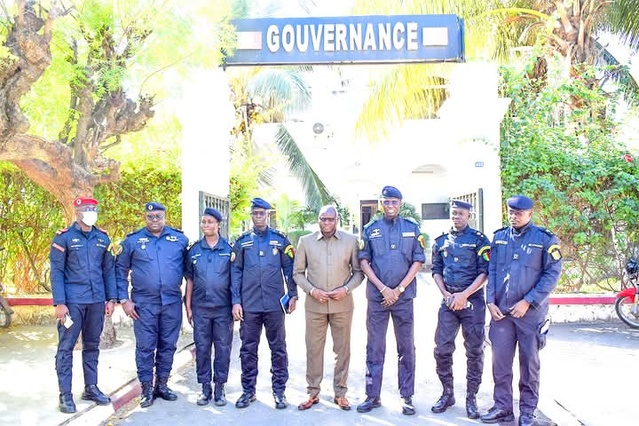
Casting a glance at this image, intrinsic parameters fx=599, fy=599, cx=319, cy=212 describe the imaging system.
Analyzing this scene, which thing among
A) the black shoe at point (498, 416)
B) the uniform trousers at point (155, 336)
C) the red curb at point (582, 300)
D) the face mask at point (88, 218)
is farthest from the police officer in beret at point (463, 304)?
the red curb at point (582, 300)

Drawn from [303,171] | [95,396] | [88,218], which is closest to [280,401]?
[95,396]

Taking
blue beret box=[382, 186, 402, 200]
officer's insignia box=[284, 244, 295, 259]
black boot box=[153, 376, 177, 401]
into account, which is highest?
blue beret box=[382, 186, 402, 200]

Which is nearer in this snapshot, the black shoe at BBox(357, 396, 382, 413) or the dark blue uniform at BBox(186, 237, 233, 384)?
the black shoe at BBox(357, 396, 382, 413)

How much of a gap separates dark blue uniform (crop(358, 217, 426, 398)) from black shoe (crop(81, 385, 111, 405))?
2442 millimetres

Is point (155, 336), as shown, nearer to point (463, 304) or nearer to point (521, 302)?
point (463, 304)

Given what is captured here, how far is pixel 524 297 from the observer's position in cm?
495

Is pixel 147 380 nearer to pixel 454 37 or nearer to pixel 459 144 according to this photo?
pixel 459 144

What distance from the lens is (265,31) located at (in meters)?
8.98

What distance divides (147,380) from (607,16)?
12858 millimetres

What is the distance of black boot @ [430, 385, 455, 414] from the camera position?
17.8 ft

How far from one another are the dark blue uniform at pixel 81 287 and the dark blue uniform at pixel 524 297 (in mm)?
3533

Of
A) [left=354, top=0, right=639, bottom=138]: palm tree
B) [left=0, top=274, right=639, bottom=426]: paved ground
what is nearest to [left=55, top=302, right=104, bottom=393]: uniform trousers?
[left=0, top=274, right=639, bottom=426]: paved ground

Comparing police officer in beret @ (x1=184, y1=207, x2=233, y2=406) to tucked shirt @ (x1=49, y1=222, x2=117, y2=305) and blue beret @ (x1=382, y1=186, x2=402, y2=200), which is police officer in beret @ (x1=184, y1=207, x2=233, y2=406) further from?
blue beret @ (x1=382, y1=186, x2=402, y2=200)

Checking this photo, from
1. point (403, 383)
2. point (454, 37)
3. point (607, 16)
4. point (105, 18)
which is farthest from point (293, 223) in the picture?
point (403, 383)
